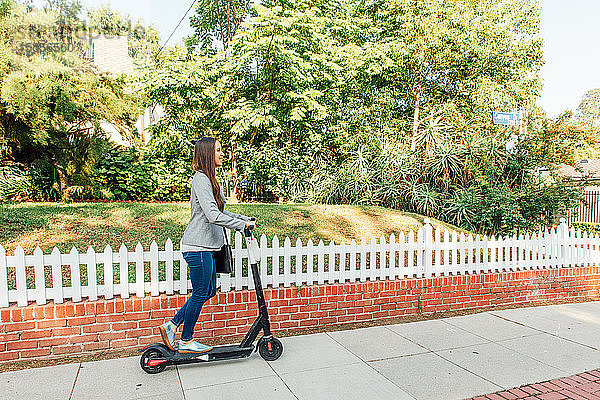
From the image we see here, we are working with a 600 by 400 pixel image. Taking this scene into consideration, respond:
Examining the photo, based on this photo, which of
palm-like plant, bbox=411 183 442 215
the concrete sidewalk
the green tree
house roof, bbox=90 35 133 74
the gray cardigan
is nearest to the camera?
the concrete sidewalk

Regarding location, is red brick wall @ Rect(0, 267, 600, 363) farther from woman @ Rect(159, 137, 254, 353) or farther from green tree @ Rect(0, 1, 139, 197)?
green tree @ Rect(0, 1, 139, 197)

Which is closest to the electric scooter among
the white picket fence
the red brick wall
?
the red brick wall

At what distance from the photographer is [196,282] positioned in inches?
152

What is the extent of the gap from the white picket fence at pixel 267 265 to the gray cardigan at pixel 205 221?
749mm

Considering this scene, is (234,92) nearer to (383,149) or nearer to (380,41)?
(383,149)

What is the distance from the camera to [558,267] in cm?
674

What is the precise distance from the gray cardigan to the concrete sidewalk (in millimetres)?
1139

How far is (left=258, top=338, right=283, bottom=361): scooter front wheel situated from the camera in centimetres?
416

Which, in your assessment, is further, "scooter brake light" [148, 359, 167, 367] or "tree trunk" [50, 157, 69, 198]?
"tree trunk" [50, 157, 69, 198]

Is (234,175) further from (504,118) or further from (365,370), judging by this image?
(365,370)

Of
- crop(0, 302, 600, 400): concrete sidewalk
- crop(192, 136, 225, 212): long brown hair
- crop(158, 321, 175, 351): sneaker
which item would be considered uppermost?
crop(192, 136, 225, 212): long brown hair

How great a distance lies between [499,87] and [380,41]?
526 cm

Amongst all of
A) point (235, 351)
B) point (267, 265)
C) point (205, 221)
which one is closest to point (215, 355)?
point (235, 351)

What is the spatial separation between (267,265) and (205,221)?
1595 mm
